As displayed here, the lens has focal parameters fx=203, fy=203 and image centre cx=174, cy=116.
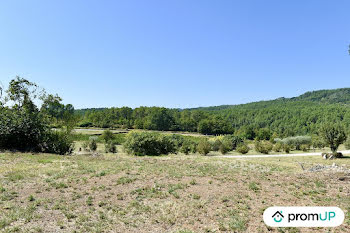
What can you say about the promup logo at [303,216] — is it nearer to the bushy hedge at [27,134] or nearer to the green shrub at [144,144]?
the bushy hedge at [27,134]

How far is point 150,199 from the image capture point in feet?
26.7

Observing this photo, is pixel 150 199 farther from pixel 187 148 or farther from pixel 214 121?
pixel 214 121

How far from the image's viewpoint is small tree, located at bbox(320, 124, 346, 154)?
95.1ft

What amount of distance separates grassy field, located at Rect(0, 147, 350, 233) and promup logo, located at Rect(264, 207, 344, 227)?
11.5 inches

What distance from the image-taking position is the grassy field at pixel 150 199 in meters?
6.03

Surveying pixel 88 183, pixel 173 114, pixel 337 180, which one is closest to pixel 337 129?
pixel 337 180

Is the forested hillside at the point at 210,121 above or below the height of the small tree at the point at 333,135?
above

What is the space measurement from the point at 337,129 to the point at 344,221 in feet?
96.1

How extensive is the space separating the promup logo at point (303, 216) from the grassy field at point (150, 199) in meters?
0.29

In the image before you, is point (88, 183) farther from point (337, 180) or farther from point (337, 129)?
point (337, 129)

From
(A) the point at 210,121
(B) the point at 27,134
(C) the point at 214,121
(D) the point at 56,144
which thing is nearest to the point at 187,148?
(D) the point at 56,144

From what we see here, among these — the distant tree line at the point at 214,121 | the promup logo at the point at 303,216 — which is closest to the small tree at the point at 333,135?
the promup logo at the point at 303,216

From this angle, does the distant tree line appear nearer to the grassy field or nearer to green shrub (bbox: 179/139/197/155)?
green shrub (bbox: 179/139/197/155)

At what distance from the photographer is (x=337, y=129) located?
96.5 ft
